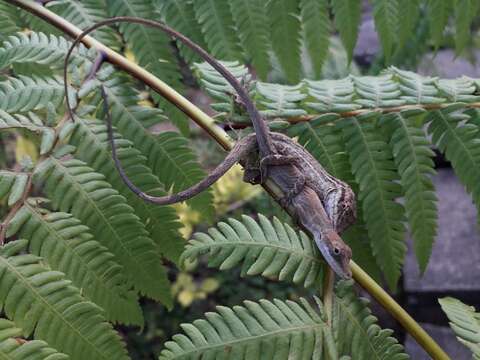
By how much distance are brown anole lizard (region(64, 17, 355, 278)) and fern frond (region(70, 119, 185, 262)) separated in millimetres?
34

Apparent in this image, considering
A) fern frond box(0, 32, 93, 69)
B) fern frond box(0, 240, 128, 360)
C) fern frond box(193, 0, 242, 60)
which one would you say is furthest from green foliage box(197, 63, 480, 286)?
fern frond box(0, 240, 128, 360)

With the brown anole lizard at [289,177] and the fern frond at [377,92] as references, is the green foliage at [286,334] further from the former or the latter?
the fern frond at [377,92]

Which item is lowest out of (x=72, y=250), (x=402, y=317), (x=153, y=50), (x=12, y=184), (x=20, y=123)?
(x=402, y=317)

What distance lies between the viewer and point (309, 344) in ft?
4.00

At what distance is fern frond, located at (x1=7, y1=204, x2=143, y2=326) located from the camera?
4.41ft

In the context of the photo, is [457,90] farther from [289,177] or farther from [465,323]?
[465,323]

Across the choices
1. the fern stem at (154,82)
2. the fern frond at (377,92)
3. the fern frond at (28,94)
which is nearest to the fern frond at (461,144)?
the fern frond at (377,92)

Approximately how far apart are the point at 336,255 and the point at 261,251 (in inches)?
7.2

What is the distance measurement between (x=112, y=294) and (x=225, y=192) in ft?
9.13

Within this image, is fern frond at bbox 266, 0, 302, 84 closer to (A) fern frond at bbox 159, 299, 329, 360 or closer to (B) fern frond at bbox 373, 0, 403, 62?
(B) fern frond at bbox 373, 0, 403, 62

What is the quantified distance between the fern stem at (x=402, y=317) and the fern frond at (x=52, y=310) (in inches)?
24.8

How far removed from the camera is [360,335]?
1298 mm

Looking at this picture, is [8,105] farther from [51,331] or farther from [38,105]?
[51,331]

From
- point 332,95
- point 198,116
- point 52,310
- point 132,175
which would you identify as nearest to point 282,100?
point 332,95
